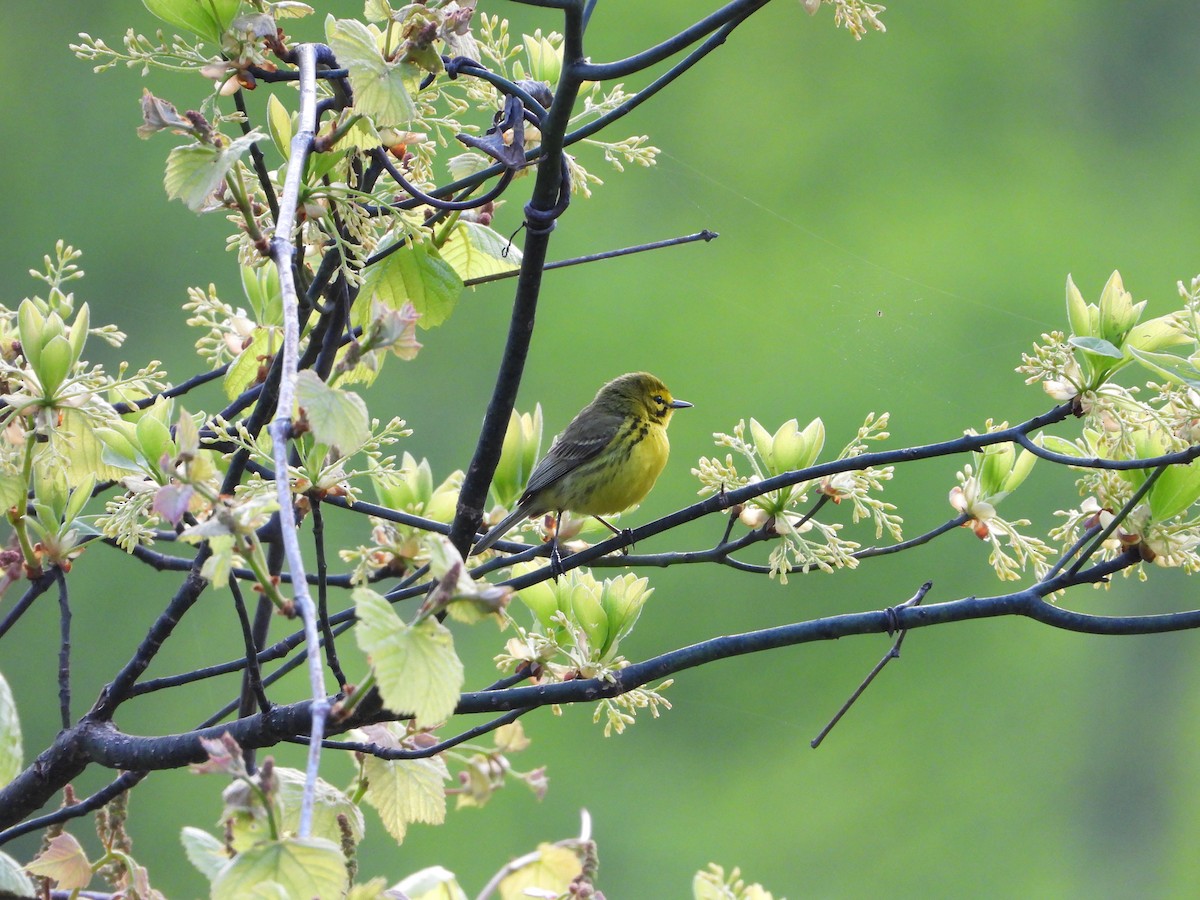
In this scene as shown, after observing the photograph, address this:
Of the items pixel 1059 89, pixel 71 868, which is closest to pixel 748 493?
pixel 71 868

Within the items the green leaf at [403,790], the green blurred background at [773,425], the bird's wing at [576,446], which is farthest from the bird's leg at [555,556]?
the green blurred background at [773,425]

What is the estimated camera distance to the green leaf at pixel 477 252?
0.96 metres

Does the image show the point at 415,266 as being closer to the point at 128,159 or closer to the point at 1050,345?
the point at 1050,345

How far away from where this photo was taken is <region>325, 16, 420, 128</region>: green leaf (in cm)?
66

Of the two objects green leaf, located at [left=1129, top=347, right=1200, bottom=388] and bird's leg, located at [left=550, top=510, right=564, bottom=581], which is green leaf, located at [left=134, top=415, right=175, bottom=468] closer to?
bird's leg, located at [left=550, top=510, right=564, bottom=581]

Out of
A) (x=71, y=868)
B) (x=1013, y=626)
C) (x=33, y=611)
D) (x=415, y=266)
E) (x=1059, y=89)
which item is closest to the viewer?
(x=71, y=868)

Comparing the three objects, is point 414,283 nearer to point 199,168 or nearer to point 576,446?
point 199,168

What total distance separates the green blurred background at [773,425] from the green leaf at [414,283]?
101 inches

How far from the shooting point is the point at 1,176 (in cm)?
406

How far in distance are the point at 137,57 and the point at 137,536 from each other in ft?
1.02

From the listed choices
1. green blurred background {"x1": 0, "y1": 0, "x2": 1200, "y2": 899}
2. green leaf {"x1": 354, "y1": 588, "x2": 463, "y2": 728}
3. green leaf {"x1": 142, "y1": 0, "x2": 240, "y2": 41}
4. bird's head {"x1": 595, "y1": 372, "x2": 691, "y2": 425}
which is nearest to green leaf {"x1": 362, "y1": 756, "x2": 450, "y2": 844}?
green leaf {"x1": 354, "y1": 588, "x2": 463, "y2": 728}

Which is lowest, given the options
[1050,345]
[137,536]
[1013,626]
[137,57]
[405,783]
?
[1013,626]

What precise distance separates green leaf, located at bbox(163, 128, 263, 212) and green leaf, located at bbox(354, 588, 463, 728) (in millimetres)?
306

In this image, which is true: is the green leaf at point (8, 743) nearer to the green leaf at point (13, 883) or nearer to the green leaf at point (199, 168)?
the green leaf at point (13, 883)
